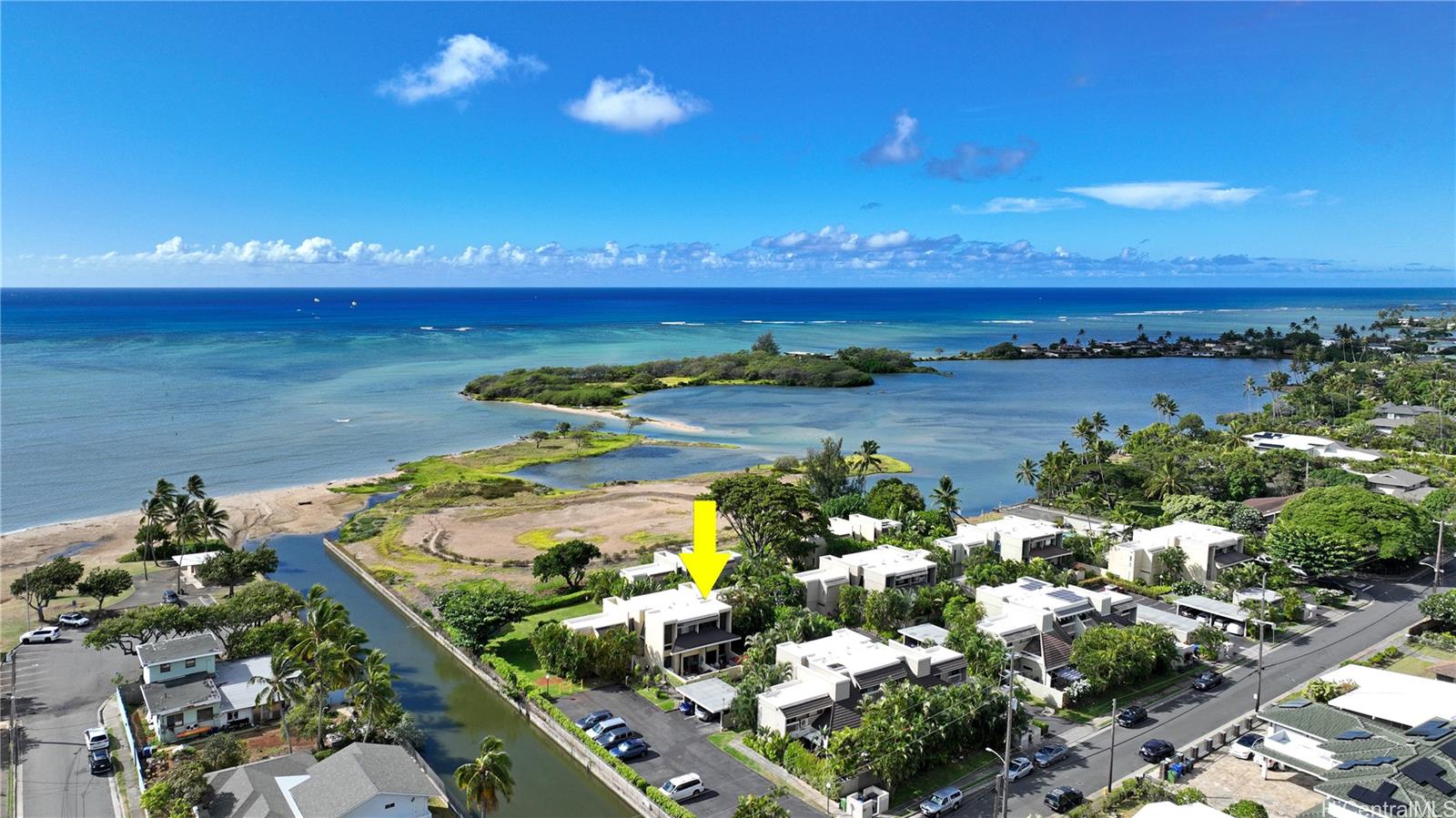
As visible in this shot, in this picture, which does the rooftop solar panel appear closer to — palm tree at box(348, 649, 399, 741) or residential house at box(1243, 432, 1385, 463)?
palm tree at box(348, 649, 399, 741)

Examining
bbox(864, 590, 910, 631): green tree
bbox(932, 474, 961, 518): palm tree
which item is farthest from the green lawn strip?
bbox(864, 590, 910, 631): green tree

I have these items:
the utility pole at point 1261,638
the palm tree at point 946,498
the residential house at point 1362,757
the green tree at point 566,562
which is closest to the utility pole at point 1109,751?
the residential house at point 1362,757

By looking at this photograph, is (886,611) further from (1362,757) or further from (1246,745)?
(1362,757)

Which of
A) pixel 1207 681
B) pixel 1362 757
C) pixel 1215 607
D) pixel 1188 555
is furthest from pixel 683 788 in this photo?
pixel 1188 555

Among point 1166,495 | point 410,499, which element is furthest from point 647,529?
point 1166,495

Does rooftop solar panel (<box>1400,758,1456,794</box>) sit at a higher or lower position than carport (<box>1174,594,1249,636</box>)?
higher

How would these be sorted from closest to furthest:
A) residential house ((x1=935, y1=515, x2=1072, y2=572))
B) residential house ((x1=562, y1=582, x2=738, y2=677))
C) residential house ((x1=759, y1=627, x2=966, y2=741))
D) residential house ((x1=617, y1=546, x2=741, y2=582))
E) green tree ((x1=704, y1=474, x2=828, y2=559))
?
residential house ((x1=759, y1=627, x2=966, y2=741)) → residential house ((x1=562, y1=582, x2=738, y2=677)) → residential house ((x1=617, y1=546, x2=741, y2=582)) → green tree ((x1=704, y1=474, x2=828, y2=559)) → residential house ((x1=935, y1=515, x2=1072, y2=572))
